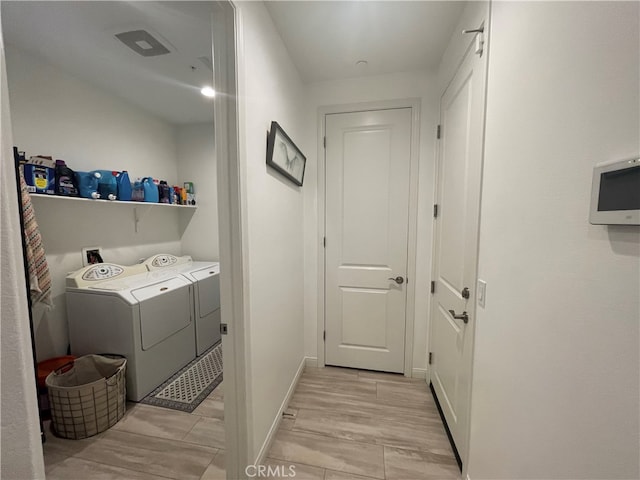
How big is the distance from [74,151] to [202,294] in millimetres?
1719

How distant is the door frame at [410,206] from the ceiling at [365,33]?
0.86 ft

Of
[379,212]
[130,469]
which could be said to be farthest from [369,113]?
[130,469]

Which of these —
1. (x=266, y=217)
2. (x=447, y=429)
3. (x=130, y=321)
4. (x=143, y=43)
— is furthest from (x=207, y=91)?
(x=447, y=429)

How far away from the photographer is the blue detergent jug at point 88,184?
84.1 inches

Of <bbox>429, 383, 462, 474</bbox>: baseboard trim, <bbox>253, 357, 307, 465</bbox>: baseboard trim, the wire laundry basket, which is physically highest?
the wire laundry basket

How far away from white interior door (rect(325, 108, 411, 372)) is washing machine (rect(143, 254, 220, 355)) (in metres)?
1.34

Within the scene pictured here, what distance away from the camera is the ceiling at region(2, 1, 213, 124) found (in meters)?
1.50

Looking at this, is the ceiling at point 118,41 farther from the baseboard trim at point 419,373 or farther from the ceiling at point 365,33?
the baseboard trim at point 419,373

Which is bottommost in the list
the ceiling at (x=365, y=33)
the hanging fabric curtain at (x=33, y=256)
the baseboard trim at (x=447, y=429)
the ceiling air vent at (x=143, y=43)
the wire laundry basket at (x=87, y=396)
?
the baseboard trim at (x=447, y=429)

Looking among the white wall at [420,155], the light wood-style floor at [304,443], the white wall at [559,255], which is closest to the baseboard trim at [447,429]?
the light wood-style floor at [304,443]

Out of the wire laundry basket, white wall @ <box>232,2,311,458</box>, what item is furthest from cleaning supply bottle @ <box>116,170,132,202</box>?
white wall @ <box>232,2,311,458</box>

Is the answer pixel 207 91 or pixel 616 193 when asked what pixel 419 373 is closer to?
pixel 616 193

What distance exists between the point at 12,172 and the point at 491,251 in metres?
1.44

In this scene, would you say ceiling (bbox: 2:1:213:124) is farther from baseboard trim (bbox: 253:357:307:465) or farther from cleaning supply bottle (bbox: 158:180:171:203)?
baseboard trim (bbox: 253:357:307:465)
